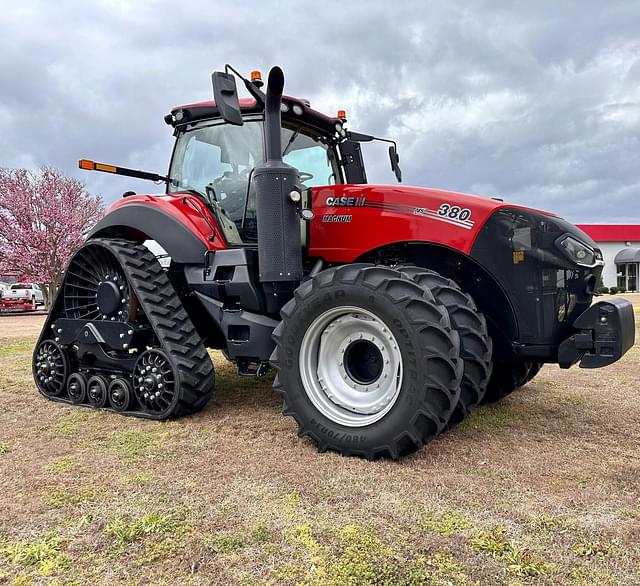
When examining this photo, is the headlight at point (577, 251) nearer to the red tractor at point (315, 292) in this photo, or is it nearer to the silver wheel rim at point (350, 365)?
the red tractor at point (315, 292)

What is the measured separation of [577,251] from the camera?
3.67m

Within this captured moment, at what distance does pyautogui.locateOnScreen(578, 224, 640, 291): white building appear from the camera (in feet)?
125

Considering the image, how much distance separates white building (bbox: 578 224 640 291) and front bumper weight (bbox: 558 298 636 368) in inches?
1469

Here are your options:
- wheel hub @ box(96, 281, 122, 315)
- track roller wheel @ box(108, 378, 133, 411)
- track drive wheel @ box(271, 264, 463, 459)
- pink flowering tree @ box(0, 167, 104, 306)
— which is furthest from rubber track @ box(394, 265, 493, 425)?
pink flowering tree @ box(0, 167, 104, 306)

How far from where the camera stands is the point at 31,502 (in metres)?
2.76

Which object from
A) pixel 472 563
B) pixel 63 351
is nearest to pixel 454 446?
pixel 472 563

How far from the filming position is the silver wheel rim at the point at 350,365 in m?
3.46

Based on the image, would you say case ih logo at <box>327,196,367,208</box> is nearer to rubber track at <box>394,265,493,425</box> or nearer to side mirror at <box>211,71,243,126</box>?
rubber track at <box>394,265,493,425</box>

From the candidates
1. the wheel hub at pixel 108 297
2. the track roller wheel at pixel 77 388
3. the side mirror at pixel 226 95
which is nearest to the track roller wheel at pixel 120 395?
the track roller wheel at pixel 77 388

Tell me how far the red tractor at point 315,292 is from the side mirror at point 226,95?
0.03 ft

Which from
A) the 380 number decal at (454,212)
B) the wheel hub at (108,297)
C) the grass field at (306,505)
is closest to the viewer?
the grass field at (306,505)

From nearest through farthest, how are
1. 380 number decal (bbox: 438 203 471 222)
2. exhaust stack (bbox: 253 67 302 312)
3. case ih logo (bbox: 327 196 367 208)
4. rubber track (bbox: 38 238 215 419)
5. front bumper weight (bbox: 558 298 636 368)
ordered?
front bumper weight (bbox: 558 298 636 368) → 380 number decal (bbox: 438 203 471 222) → exhaust stack (bbox: 253 67 302 312) → case ih logo (bbox: 327 196 367 208) → rubber track (bbox: 38 238 215 419)

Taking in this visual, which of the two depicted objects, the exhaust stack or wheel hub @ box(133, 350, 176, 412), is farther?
wheel hub @ box(133, 350, 176, 412)

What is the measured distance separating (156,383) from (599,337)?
3.17m
